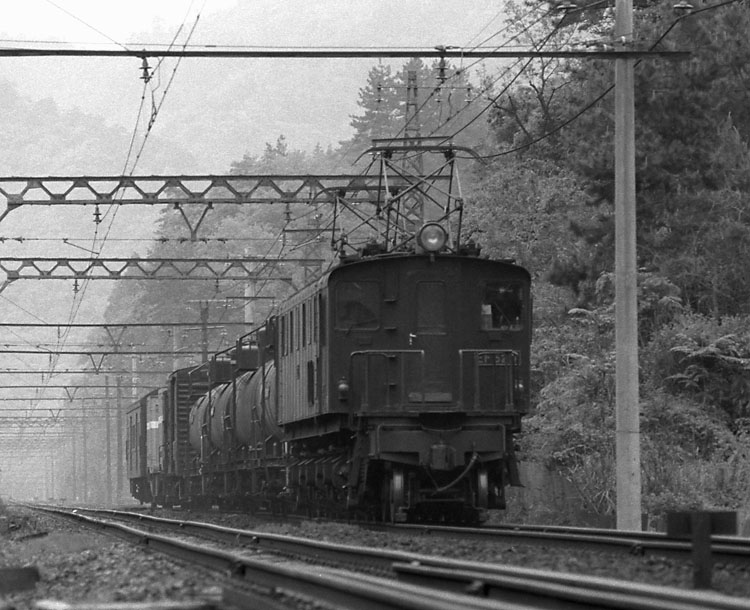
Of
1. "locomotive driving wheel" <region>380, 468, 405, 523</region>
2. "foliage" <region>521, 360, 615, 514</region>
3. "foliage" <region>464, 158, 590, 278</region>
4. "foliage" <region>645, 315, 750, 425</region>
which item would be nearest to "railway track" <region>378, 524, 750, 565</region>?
"locomotive driving wheel" <region>380, 468, 405, 523</region>

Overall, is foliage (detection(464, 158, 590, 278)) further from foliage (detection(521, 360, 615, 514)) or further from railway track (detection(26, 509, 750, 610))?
railway track (detection(26, 509, 750, 610))

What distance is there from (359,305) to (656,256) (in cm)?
1256

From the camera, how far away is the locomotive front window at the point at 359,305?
18.4 m

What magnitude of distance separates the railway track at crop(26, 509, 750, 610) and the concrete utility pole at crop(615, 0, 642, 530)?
270 inches

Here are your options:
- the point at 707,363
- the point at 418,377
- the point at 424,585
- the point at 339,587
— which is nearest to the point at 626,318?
the point at 418,377

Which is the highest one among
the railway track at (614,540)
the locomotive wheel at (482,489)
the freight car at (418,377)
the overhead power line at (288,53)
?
the overhead power line at (288,53)

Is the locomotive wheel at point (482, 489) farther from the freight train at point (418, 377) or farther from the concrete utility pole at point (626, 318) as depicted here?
the concrete utility pole at point (626, 318)

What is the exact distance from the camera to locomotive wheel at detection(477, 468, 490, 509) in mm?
17875

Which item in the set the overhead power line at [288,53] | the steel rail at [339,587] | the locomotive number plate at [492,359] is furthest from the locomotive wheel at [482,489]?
the steel rail at [339,587]

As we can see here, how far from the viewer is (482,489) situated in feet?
Result: 58.6

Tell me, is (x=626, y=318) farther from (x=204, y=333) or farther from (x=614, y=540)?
→ (x=204, y=333)

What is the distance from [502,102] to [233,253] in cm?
4883

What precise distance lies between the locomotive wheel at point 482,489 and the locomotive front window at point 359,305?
7.66ft

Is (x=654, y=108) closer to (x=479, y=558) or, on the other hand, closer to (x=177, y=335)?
(x=479, y=558)
